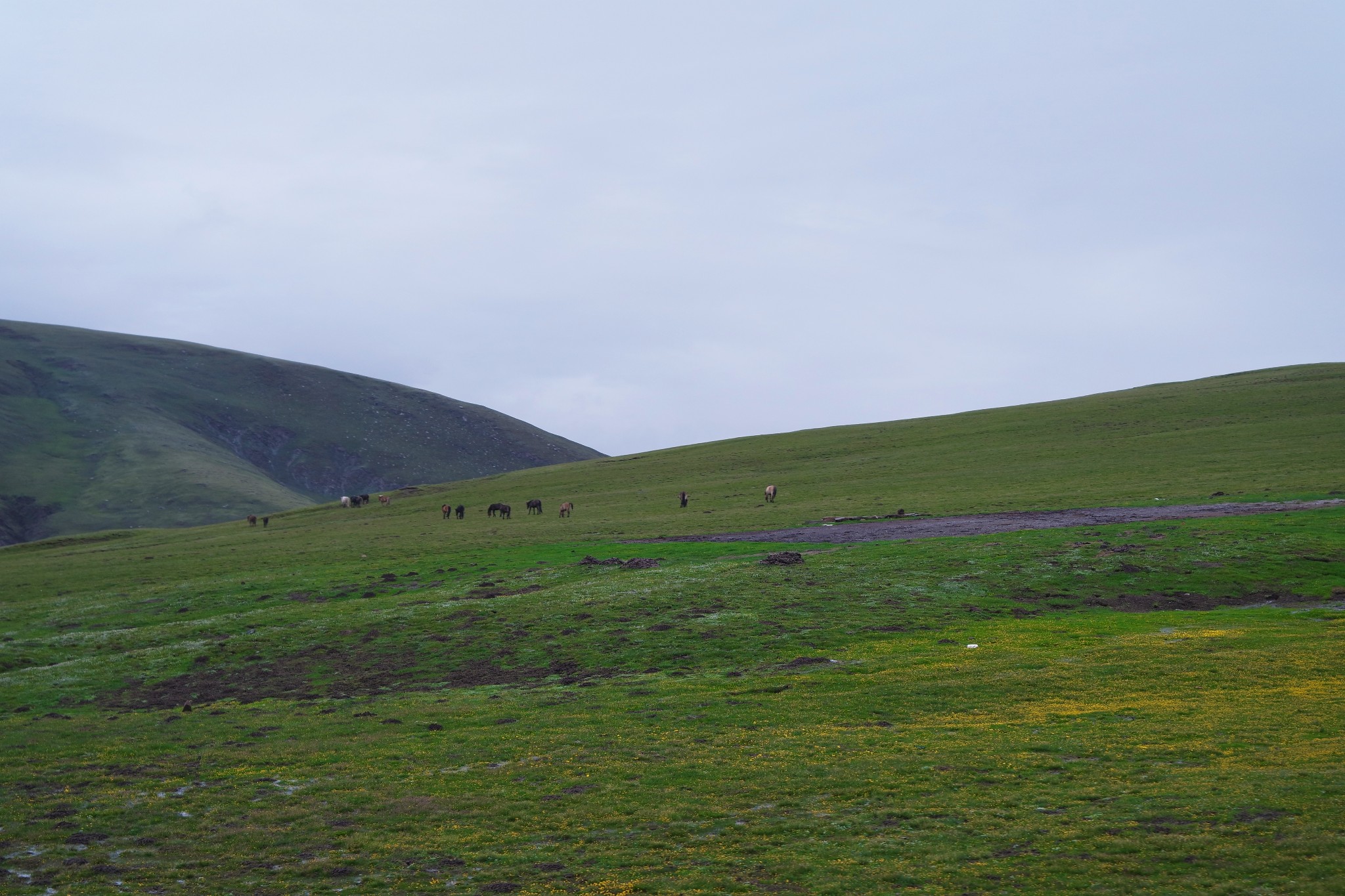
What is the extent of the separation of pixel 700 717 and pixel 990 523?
1373 inches

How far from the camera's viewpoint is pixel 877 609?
34719 mm

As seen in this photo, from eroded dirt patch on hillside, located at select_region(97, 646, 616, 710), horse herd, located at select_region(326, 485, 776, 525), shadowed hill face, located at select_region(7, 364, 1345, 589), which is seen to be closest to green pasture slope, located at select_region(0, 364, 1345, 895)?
eroded dirt patch on hillside, located at select_region(97, 646, 616, 710)

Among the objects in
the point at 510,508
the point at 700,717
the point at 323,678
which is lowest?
the point at 323,678

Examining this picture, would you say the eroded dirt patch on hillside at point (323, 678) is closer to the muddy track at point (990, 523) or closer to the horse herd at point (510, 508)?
the muddy track at point (990, 523)

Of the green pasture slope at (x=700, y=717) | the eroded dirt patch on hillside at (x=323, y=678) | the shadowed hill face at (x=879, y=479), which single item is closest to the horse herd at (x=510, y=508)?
the shadowed hill face at (x=879, y=479)

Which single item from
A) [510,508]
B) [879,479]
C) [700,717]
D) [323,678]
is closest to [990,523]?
[879,479]

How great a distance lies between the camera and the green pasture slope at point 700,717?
44.3 ft

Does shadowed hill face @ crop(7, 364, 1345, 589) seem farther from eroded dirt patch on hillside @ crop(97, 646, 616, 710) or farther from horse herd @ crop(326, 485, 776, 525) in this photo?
eroded dirt patch on hillside @ crop(97, 646, 616, 710)

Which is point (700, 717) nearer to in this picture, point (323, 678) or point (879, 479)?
point (323, 678)

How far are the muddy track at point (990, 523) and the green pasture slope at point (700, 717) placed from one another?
318cm

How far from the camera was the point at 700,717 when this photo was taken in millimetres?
22453

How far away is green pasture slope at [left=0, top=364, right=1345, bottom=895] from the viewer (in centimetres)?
1350

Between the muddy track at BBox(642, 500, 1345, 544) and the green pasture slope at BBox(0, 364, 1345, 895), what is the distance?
318 centimetres

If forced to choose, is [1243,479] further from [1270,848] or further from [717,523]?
[1270,848]
